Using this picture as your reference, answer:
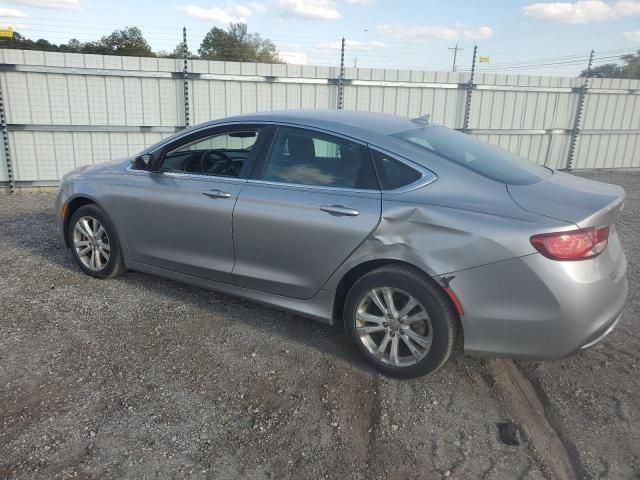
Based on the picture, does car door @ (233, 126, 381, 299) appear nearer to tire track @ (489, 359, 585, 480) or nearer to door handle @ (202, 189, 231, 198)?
door handle @ (202, 189, 231, 198)

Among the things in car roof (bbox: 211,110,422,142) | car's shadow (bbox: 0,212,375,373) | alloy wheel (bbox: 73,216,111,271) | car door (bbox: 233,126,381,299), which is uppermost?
car roof (bbox: 211,110,422,142)

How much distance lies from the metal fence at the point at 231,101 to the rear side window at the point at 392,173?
7292 mm

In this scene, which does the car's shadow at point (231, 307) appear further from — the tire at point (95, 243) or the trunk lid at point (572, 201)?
the trunk lid at point (572, 201)

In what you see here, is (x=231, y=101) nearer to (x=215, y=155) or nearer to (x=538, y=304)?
(x=215, y=155)

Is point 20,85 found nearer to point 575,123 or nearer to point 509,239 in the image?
point 509,239

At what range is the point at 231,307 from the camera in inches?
165

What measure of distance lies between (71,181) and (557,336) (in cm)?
424

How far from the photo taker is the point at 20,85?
856cm

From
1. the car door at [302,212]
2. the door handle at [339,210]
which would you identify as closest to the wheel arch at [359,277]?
the car door at [302,212]

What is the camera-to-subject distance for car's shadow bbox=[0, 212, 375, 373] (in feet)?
11.9

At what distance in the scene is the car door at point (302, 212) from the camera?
3127 millimetres

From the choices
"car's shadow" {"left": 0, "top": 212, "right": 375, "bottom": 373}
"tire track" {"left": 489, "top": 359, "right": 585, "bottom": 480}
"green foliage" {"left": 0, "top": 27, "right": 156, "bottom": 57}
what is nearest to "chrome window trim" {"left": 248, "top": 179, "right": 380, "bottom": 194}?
"car's shadow" {"left": 0, "top": 212, "right": 375, "bottom": 373}

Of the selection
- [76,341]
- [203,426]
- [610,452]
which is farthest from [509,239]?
[76,341]

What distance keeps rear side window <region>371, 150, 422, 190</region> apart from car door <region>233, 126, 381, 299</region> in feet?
0.17
